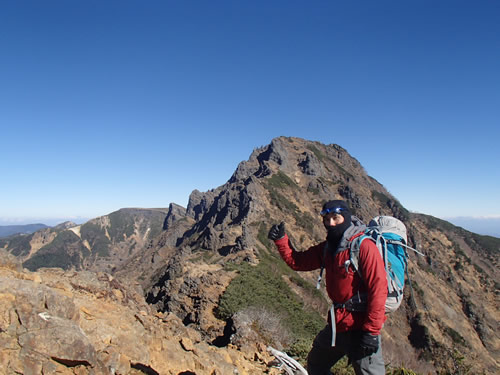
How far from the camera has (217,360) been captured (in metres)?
6.06

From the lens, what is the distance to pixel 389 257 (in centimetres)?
336

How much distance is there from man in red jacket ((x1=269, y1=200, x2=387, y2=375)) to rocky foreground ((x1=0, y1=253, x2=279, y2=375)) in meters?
2.87

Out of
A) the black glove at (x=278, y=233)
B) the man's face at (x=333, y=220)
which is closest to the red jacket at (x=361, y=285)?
the man's face at (x=333, y=220)

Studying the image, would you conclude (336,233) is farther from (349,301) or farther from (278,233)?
(278,233)

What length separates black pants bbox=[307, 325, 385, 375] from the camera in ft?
10.6

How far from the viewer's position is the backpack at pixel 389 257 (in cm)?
323

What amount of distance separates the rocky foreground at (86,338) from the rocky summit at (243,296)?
0.07 ft

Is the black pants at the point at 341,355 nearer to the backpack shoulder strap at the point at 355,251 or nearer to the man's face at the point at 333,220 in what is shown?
the backpack shoulder strap at the point at 355,251

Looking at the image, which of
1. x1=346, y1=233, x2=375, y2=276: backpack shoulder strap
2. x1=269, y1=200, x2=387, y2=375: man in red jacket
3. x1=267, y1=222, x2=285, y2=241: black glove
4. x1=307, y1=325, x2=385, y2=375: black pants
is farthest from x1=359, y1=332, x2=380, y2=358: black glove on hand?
x1=267, y1=222, x2=285, y2=241: black glove

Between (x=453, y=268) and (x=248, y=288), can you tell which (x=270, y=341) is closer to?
(x=248, y=288)

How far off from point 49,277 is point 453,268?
71.6 m

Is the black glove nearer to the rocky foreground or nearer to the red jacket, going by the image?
the red jacket

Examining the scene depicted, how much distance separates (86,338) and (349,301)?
146 inches

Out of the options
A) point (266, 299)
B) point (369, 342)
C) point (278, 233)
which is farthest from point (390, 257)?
point (266, 299)
